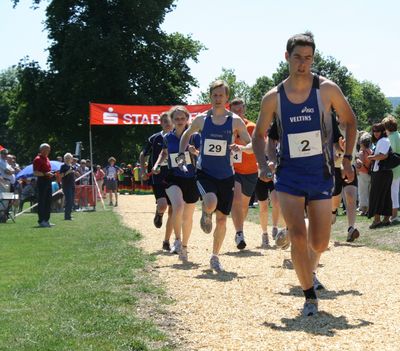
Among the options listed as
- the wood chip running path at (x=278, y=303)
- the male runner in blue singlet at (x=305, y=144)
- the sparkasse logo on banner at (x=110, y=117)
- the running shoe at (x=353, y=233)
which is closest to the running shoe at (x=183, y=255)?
the wood chip running path at (x=278, y=303)

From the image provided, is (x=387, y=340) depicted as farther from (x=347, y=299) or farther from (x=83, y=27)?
(x=83, y=27)

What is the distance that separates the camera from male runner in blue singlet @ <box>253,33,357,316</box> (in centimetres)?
587

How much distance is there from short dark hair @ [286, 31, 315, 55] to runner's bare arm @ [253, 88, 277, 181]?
14.3 inches

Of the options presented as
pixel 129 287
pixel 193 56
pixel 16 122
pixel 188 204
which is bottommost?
pixel 129 287

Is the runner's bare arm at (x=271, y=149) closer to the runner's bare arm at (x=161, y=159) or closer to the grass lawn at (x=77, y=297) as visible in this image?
the grass lawn at (x=77, y=297)

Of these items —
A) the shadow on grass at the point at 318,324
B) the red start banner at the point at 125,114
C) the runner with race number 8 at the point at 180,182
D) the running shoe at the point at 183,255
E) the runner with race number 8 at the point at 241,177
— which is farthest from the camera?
the red start banner at the point at 125,114

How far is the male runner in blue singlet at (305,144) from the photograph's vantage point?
587 centimetres

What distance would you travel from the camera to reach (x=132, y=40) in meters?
52.5

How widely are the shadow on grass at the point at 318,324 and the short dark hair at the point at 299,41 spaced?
208 centimetres

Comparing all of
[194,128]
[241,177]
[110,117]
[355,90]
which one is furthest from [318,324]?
[355,90]

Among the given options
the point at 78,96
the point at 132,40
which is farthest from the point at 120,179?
the point at 132,40

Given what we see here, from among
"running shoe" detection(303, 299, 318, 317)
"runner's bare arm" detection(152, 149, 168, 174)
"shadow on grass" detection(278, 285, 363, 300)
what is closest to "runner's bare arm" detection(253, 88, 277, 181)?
"running shoe" detection(303, 299, 318, 317)

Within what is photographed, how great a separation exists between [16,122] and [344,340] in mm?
51342

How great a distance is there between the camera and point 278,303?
21.5 ft
